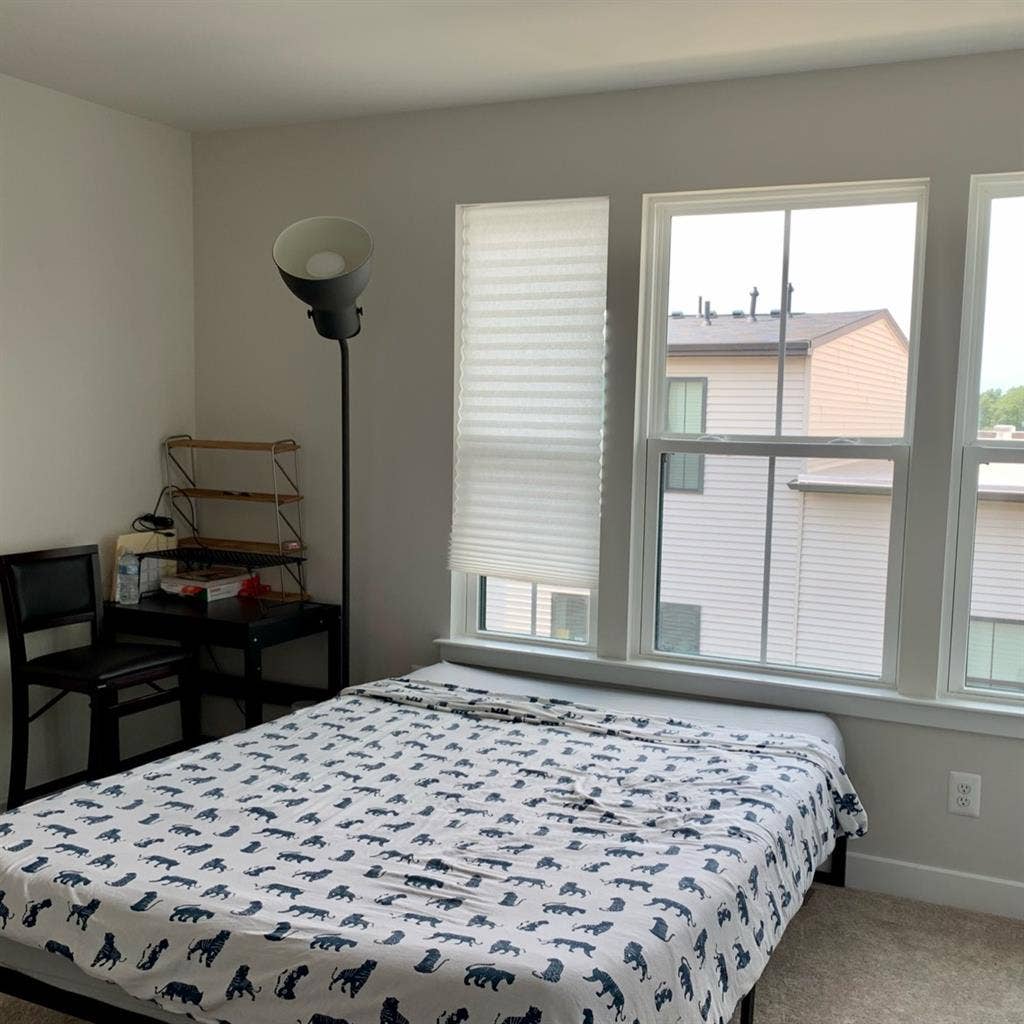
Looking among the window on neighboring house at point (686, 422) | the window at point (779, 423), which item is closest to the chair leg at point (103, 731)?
the window at point (779, 423)

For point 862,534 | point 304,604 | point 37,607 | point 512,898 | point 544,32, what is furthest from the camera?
point 304,604

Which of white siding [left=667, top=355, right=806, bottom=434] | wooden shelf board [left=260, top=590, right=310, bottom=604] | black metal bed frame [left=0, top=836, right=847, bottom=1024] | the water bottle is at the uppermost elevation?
white siding [left=667, top=355, right=806, bottom=434]

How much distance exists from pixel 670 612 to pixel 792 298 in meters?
1.05

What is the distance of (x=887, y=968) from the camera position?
8.66ft

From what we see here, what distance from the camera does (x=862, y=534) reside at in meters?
3.10

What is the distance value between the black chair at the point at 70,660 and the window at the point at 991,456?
8.16 feet

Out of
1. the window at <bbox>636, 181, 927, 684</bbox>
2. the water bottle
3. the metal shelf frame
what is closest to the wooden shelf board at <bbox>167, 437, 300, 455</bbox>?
the metal shelf frame

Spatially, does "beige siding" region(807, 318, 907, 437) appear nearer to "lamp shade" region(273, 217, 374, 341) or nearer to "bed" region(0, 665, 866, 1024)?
"bed" region(0, 665, 866, 1024)

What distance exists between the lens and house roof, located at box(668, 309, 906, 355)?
309 cm

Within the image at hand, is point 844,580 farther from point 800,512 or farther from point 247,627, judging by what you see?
point 247,627

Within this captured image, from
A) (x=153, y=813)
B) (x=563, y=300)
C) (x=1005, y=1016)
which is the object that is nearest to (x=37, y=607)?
(x=153, y=813)

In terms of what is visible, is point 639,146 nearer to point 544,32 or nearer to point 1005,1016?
point 544,32

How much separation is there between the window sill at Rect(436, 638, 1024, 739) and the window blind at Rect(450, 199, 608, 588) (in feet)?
0.86

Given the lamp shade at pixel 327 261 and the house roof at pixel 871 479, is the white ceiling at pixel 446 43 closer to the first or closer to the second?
the lamp shade at pixel 327 261
